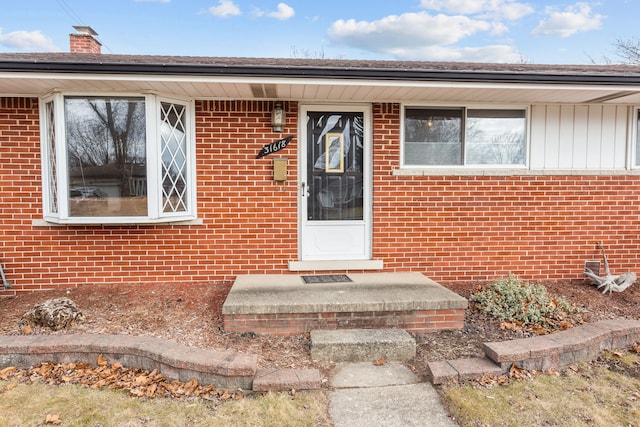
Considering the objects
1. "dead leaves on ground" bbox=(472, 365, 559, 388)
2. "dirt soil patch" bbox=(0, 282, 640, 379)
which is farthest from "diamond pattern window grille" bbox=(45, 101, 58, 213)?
"dead leaves on ground" bbox=(472, 365, 559, 388)

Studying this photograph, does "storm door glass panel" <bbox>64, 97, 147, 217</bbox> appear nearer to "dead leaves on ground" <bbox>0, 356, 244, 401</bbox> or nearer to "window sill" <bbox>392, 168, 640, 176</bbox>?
"dead leaves on ground" <bbox>0, 356, 244, 401</bbox>

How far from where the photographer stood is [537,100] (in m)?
5.05

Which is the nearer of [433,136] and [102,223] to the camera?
[102,223]

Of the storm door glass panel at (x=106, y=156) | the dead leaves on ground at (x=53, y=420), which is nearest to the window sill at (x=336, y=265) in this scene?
the storm door glass panel at (x=106, y=156)

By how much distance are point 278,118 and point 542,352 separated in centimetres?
370

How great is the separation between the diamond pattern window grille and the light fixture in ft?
8.39

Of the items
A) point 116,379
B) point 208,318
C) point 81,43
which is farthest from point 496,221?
point 81,43

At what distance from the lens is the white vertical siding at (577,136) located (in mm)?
5227

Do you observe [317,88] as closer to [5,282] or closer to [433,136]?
[433,136]

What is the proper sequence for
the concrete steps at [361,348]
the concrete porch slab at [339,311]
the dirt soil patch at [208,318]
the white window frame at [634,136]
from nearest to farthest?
the concrete steps at [361,348]
the dirt soil patch at [208,318]
the concrete porch slab at [339,311]
the white window frame at [634,136]

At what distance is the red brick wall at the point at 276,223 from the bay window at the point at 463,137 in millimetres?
238

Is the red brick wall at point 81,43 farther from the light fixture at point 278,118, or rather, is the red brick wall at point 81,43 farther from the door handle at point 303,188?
the door handle at point 303,188

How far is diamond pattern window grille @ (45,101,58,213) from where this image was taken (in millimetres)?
4613

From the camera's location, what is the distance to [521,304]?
418 cm
